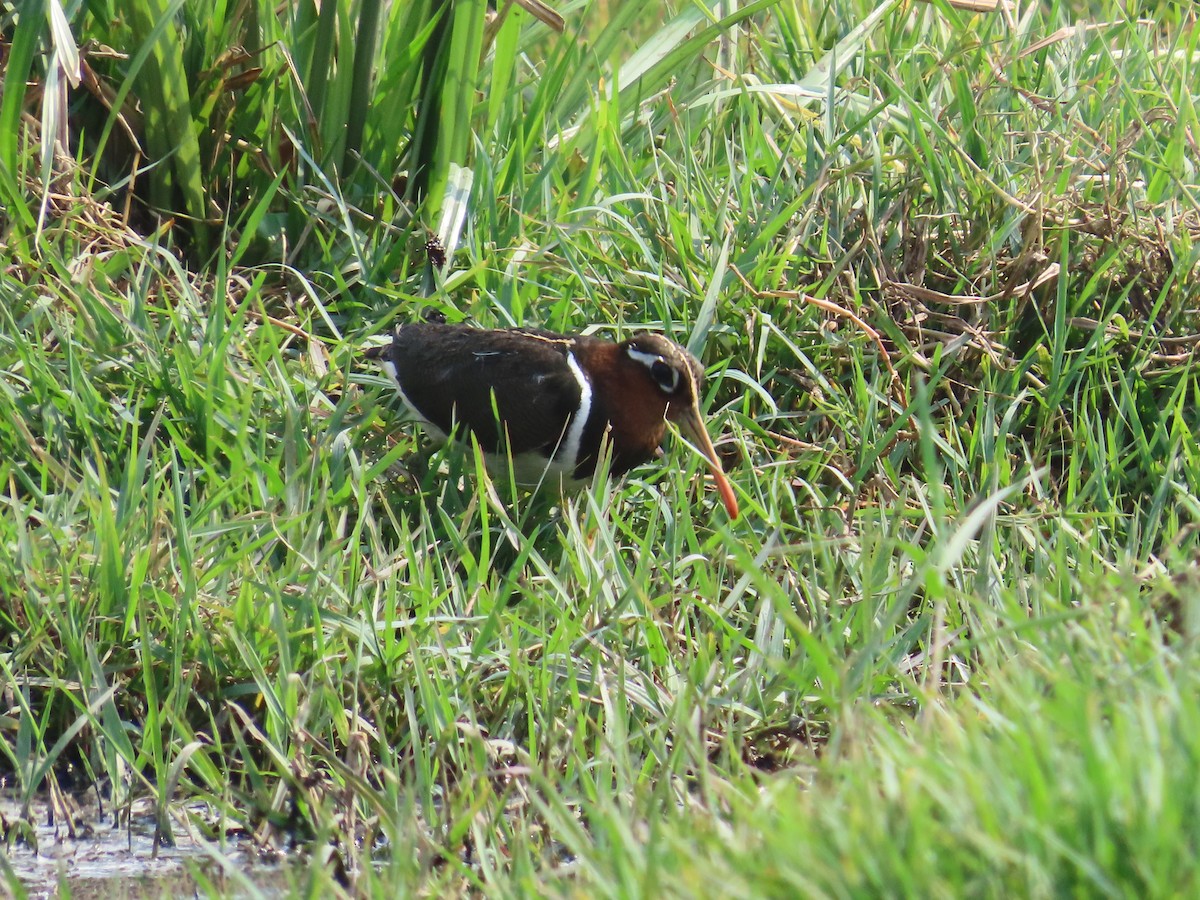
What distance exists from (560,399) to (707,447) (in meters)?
0.42

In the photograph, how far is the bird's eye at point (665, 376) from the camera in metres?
3.93

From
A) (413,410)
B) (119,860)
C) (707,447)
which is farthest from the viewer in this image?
(413,410)

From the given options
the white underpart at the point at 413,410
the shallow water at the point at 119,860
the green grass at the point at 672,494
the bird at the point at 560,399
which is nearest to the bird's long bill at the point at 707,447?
the bird at the point at 560,399

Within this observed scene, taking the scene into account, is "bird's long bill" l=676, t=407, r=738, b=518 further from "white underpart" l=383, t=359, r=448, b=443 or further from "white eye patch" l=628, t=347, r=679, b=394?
"white underpart" l=383, t=359, r=448, b=443

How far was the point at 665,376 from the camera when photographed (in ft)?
13.0

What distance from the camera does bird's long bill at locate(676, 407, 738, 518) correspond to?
12.5 ft

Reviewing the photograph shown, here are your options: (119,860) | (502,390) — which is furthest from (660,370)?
(119,860)

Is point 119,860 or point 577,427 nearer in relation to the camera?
point 119,860

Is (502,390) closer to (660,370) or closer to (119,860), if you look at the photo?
(660,370)

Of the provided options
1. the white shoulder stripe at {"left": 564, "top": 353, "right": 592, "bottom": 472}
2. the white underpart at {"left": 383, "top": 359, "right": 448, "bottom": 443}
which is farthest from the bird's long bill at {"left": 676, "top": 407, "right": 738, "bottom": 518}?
the white underpart at {"left": 383, "top": 359, "right": 448, "bottom": 443}

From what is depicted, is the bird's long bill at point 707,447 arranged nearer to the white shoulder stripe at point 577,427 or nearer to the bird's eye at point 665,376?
the bird's eye at point 665,376

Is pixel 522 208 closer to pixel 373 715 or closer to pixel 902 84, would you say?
pixel 902 84

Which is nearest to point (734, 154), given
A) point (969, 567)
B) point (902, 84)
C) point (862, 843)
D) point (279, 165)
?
point (902, 84)

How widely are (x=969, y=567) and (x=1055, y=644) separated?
4.38ft
